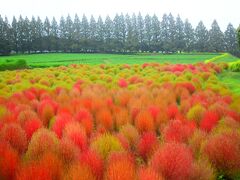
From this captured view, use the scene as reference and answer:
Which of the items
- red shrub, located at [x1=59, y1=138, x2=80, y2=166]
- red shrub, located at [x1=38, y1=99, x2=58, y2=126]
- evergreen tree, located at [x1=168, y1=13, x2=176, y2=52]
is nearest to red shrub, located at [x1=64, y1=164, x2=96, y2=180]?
red shrub, located at [x1=59, y1=138, x2=80, y2=166]

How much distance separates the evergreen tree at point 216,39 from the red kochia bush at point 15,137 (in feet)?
214

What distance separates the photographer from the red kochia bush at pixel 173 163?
128 inches

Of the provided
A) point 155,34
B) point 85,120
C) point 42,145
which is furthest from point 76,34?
point 42,145

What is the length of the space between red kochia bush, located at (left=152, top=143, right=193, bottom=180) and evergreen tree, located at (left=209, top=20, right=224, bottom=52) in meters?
65.7

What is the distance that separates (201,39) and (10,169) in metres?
68.1

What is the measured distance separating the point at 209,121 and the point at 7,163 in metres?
3.41

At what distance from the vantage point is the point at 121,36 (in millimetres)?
70750

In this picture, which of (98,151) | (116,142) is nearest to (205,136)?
(116,142)

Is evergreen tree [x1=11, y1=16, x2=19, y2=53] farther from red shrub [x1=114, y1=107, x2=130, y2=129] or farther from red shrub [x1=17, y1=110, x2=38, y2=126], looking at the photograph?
red shrub [x1=114, y1=107, x2=130, y2=129]

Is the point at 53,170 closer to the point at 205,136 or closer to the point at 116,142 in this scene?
the point at 116,142

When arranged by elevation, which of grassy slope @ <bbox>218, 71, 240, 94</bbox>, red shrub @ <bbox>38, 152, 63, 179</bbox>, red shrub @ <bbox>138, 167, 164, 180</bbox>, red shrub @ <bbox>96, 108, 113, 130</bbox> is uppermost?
red shrub @ <bbox>138, 167, 164, 180</bbox>

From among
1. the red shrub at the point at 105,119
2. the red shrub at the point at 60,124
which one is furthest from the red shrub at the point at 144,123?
the red shrub at the point at 60,124

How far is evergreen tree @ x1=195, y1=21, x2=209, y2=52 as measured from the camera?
219 ft

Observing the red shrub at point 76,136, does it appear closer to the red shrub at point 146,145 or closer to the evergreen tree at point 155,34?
the red shrub at point 146,145
